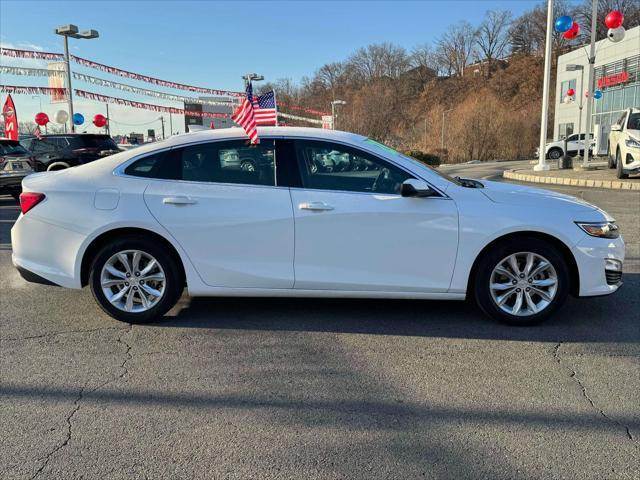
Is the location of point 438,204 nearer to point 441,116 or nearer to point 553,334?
point 553,334

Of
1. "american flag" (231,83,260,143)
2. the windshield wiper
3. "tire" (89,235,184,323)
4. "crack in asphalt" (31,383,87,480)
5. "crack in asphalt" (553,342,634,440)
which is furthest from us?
the windshield wiper

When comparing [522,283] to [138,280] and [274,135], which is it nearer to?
[274,135]

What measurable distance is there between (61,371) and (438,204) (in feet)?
9.92

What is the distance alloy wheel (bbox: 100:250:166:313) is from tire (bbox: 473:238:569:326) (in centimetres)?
266

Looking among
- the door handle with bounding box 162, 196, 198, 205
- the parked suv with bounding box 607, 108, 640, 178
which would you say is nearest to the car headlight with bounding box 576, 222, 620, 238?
the door handle with bounding box 162, 196, 198, 205

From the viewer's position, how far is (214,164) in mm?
4395

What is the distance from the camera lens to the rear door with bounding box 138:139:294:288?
423cm

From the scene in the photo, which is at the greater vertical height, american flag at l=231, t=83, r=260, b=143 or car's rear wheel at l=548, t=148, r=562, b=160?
car's rear wheel at l=548, t=148, r=562, b=160

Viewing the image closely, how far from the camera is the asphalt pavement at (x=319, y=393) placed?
257cm

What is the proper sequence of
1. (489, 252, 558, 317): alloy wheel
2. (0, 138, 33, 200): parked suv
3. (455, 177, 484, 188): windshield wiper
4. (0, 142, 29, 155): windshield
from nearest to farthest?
1. (489, 252, 558, 317): alloy wheel
2. (455, 177, 484, 188): windshield wiper
3. (0, 138, 33, 200): parked suv
4. (0, 142, 29, 155): windshield

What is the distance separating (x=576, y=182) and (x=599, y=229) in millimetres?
14470

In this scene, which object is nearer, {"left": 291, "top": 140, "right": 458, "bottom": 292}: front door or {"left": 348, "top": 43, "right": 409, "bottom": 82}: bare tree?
{"left": 291, "top": 140, "right": 458, "bottom": 292}: front door

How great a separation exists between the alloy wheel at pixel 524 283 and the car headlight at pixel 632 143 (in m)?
13.8

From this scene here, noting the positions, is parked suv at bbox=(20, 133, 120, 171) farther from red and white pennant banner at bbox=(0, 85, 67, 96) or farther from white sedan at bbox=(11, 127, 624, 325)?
white sedan at bbox=(11, 127, 624, 325)
